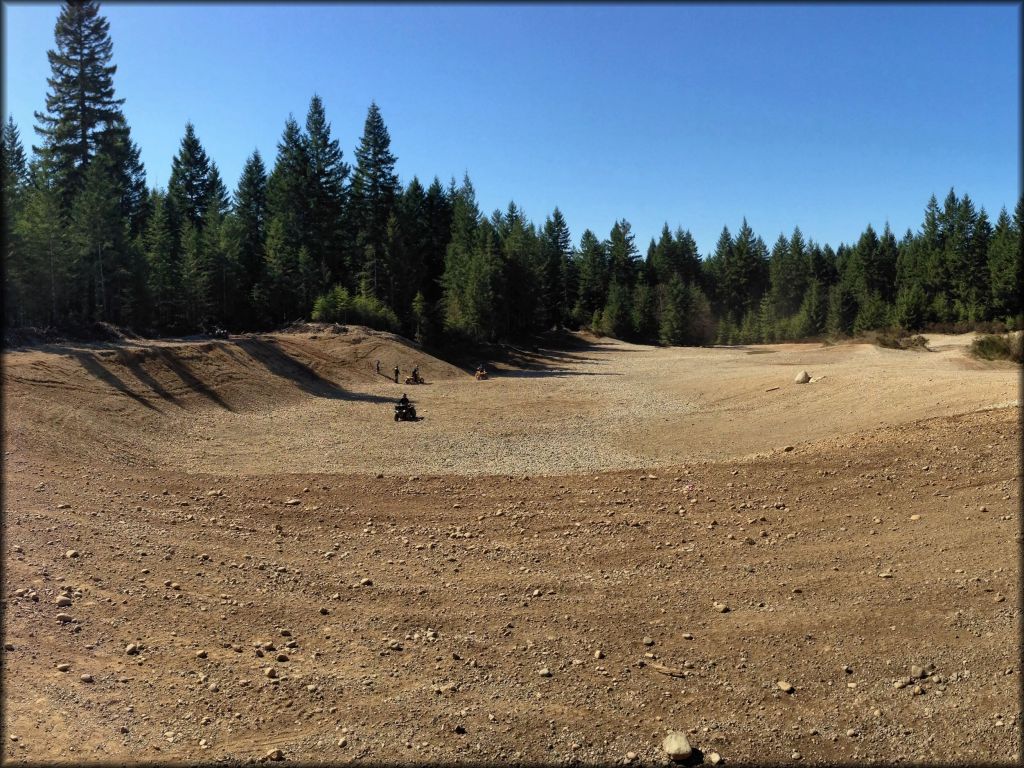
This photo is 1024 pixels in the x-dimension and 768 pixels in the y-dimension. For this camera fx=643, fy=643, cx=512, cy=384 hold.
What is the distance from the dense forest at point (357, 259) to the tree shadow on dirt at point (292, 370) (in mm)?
5436

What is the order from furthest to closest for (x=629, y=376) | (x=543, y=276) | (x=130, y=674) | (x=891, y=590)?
(x=543, y=276) < (x=629, y=376) < (x=891, y=590) < (x=130, y=674)

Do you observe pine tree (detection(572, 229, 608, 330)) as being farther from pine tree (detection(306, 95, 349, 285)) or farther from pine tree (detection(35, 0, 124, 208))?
pine tree (detection(35, 0, 124, 208))

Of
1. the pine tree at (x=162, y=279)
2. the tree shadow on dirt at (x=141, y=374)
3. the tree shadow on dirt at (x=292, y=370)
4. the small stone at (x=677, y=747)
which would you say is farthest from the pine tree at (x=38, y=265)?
the small stone at (x=677, y=747)

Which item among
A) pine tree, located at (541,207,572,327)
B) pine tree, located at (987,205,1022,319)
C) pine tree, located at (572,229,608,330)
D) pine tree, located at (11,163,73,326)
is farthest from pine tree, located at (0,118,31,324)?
pine tree, located at (987,205,1022,319)

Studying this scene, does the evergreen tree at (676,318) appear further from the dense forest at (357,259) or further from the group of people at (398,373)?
the group of people at (398,373)

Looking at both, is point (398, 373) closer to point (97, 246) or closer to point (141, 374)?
point (141, 374)

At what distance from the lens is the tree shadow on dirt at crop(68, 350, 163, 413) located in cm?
1802

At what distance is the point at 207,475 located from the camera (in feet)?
39.3

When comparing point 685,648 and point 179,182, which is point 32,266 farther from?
point 179,182

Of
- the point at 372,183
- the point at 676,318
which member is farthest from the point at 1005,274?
the point at 372,183

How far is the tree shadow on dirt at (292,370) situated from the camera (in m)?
25.6

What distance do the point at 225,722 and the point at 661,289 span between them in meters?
76.5

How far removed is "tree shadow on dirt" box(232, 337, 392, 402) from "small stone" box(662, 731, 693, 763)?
2050 centimetres

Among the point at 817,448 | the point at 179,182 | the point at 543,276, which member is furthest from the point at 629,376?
the point at 179,182
